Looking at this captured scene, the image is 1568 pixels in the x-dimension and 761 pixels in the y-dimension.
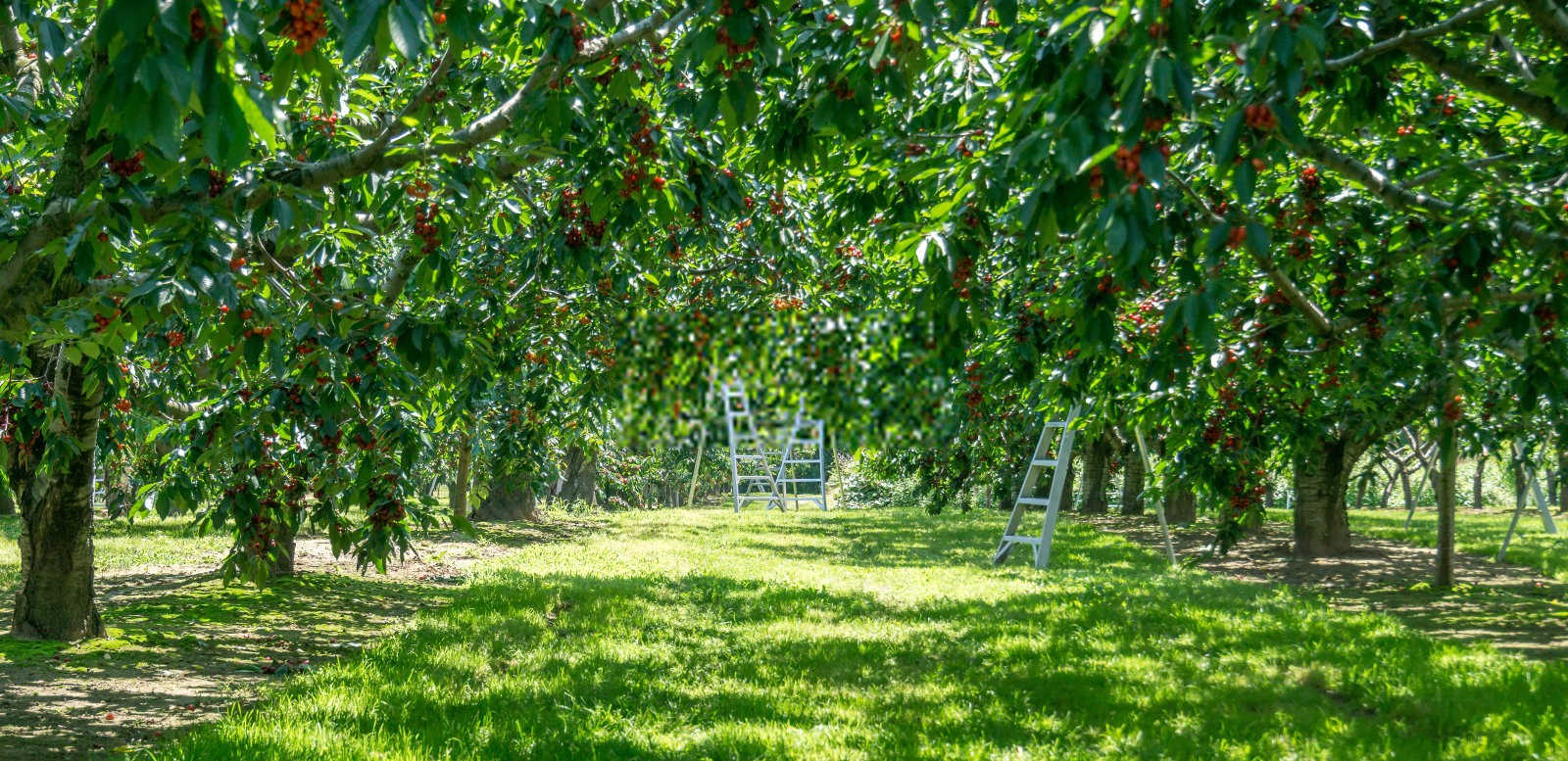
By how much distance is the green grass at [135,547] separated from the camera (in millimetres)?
11383

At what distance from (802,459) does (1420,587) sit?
1731 centimetres

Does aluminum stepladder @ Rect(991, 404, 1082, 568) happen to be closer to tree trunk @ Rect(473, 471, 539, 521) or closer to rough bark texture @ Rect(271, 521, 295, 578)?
rough bark texture @ Rect(271, 521, 295, 578)

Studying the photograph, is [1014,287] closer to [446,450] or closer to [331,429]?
[331,429]

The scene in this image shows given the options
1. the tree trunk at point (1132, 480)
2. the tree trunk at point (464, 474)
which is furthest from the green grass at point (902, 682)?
the tree trunk at point (1132, 480)

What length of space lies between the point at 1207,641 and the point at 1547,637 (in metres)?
2.93

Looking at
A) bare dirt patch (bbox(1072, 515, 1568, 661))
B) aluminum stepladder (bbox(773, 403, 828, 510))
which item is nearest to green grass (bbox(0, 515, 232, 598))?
aluminum stepladder (bbox(773, 403, 828, 510))

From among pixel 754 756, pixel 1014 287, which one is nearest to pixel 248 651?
pixel 754 756

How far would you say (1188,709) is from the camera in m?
4.81

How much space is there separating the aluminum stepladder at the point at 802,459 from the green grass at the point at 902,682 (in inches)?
301

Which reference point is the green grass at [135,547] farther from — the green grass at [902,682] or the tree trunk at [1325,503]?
the tree trunk at [1325,503]

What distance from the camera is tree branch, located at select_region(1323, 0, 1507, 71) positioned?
148 inches

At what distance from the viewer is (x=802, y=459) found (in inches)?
1040

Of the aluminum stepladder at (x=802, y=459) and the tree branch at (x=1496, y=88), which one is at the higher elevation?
the tree branch at (x=1496, y=88)

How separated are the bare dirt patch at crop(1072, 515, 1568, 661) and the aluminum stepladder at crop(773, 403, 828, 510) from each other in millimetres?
5547
